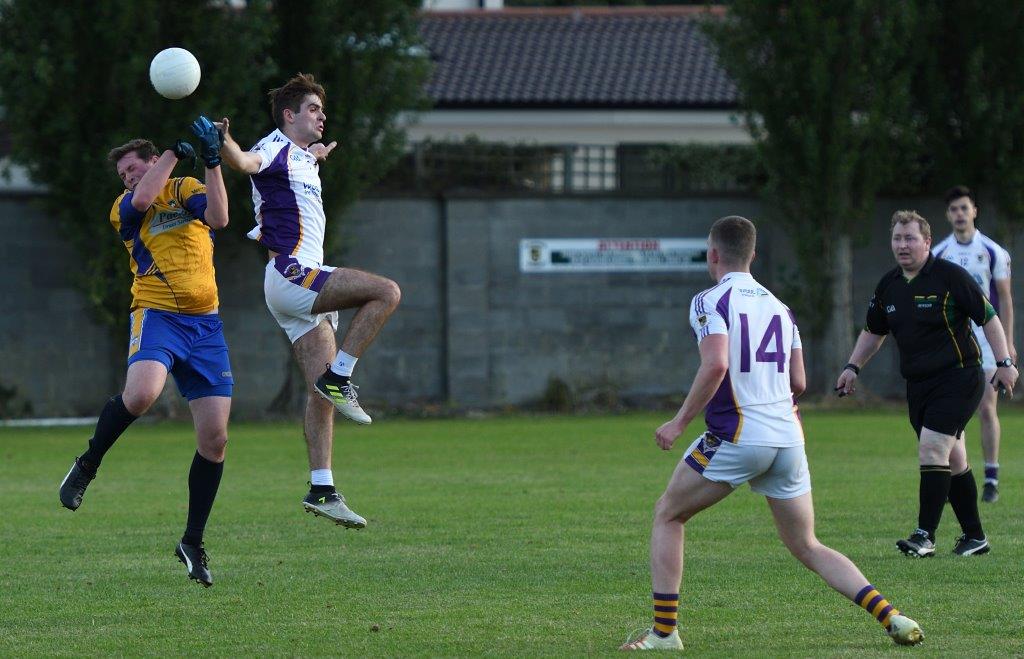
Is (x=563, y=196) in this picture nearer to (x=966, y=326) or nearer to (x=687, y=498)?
(x=966, y=326)

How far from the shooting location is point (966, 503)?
10.1 m

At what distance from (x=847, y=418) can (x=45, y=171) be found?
41.1 ft

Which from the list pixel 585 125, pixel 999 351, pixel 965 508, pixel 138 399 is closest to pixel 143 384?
pixel 138 399

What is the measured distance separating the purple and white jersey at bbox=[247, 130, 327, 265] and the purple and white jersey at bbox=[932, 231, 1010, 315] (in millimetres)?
6144

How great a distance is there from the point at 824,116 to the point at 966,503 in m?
15.0

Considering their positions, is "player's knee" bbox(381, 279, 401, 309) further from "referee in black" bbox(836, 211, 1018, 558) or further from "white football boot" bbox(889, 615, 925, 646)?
"white football boot" bbox(889, 615, 925, 646)

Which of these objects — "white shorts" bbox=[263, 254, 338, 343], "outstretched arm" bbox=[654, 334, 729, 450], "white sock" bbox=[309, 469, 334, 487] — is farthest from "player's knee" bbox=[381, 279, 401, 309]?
"outstretched arm" bbox=[654, 334, 729, 450]

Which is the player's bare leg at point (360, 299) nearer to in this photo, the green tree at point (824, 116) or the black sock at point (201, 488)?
the black sock at point (201, 488)

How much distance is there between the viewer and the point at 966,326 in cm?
1010

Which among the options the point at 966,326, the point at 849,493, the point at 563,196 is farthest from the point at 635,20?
the point at 966,326

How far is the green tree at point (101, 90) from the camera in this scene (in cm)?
2238

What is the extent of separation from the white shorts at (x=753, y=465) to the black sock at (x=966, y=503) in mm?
3459

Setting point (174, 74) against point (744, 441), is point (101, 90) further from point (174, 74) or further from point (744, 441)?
point (744, 441)

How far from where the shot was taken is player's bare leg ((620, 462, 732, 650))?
6.96 metres
